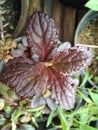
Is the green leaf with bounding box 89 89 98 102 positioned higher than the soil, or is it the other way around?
the soil

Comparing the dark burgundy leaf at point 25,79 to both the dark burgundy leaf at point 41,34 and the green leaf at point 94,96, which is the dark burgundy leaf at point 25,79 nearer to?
the dark burgundy leaf at point 41,34

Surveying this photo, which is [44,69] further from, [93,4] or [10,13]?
[10,13]

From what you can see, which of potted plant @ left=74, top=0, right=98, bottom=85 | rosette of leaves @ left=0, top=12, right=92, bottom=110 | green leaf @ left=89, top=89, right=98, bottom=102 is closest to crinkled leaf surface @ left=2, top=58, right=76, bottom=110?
rosette of leaves @ left=0, top=12, right=92, bottom=110

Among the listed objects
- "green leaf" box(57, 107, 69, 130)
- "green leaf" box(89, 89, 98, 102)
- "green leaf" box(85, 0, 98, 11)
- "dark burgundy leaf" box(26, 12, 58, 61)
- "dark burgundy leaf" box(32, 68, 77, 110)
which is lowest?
"green leaf" box(57, 107, 69, 130)

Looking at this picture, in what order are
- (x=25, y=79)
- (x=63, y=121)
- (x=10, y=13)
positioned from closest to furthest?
(x=25, y=79)
(x=63, y=121)
(x=10, y=13)

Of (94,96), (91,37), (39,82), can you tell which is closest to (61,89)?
(39,82)

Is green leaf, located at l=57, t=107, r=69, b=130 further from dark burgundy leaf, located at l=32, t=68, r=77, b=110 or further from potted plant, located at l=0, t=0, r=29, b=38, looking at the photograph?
potted plant, located at l=0, t=0, r=29, b=38

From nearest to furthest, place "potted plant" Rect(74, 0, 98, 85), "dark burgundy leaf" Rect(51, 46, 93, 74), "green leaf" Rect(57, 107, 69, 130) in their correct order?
"dark burgundy leaf" Rect(51, 46, 93, 74) < "green leaf" Rect(57, 107, 69, 130) < "potted plant" Rect(74, 0, 98, 85)
